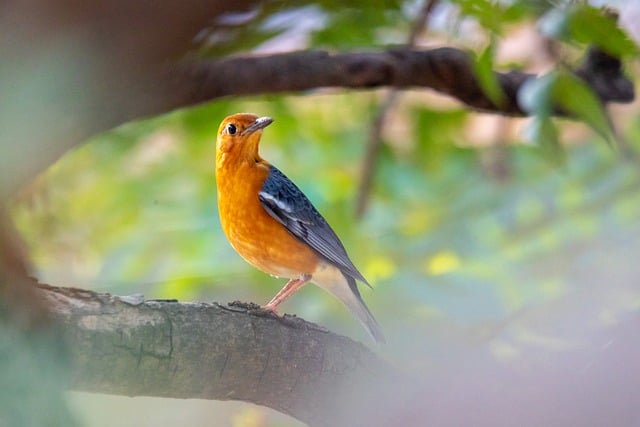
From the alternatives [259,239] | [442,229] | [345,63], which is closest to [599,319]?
[259,239]

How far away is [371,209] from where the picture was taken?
5.56m

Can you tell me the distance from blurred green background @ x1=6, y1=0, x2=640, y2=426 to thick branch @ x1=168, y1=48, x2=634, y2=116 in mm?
129

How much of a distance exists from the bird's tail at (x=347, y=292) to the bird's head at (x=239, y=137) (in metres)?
0.60

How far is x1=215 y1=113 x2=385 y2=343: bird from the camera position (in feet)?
11.2

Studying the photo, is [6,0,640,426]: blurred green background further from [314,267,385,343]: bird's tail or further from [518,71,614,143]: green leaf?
[518,71,614,143]: green leaf

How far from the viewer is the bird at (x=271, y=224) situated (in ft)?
11.2

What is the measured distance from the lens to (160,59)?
2.71ft

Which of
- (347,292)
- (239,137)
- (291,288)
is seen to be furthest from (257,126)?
(347,292)

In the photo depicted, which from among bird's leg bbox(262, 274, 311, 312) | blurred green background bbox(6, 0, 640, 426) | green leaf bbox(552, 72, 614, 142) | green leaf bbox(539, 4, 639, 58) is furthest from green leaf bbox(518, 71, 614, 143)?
bird's leg bbox(262, 274, 311, 312)

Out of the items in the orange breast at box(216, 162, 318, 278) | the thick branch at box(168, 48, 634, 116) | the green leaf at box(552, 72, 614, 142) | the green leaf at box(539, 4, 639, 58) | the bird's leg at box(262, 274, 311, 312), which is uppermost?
the thick branch at box(168, 48, 634, 116)

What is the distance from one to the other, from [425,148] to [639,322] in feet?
14.1

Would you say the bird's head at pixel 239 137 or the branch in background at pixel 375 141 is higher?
the branch in background at pixel 375 141

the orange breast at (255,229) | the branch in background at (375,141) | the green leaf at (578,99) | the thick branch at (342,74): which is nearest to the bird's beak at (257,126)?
the orange breast at (255,229)

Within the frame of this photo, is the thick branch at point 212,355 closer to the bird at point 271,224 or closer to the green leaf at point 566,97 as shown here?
the bird at point 271,224
